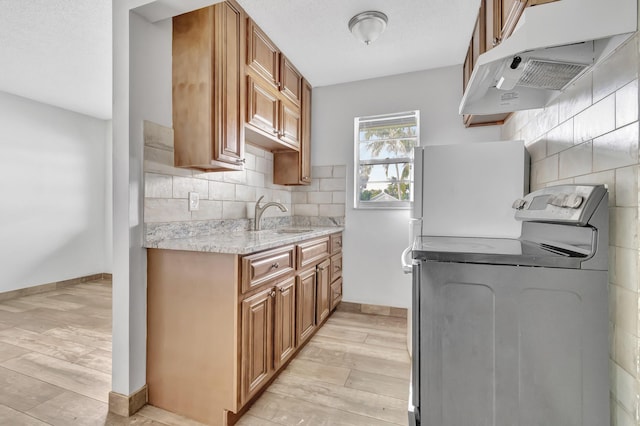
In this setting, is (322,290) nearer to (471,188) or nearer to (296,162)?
(296,162)

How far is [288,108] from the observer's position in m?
2.70

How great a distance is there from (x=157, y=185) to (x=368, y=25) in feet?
5.84

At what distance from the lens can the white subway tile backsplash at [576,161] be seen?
1.10 metres

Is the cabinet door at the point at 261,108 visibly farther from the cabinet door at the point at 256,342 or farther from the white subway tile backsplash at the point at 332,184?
the cabinet door at the point at 256,342

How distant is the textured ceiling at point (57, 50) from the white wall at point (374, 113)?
6.56 ft

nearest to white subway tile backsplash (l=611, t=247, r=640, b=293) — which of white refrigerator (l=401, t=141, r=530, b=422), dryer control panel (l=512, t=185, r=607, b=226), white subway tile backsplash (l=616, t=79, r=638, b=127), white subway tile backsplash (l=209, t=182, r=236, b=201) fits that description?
dryer control panel (l=512, t=185, r=607, b=226)

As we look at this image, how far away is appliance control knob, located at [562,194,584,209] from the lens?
92 cm

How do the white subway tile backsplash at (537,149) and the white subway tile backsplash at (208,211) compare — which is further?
the white subway tile backsplash at (208,211)

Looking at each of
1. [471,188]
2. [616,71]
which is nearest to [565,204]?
[616,71]

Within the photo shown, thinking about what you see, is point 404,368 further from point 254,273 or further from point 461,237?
point 254,273

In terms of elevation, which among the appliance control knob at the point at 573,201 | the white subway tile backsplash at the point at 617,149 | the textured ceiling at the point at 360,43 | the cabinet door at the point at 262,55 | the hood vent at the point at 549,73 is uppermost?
the textured ceiling at the point at 360,43

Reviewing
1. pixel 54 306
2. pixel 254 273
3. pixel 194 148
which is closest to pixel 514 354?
pixel 254 273

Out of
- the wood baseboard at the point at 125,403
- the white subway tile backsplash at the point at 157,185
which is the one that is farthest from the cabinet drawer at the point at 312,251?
the wood baseboard at the point at 125,403

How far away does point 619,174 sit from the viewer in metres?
0.91
